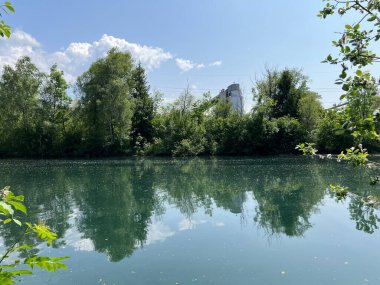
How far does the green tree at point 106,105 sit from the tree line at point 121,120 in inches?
4.8

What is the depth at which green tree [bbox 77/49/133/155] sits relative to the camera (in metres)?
44.5

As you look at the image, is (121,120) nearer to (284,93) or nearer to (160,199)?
(284,93)

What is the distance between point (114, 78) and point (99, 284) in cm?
4035

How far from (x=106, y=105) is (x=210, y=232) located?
1417 inches

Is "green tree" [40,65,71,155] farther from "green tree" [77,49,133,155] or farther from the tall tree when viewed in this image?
the tall tree

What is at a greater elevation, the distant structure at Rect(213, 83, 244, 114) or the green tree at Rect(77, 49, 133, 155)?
the distant structure at Rect(213, 83, 244, 114)

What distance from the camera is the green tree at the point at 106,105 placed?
1753 inches

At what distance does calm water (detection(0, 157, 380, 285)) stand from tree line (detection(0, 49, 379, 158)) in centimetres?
2097

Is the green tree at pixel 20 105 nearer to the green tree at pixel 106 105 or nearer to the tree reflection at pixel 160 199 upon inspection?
the green tree at pixel 106 105

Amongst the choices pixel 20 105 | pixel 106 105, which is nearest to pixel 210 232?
pixel 106 105

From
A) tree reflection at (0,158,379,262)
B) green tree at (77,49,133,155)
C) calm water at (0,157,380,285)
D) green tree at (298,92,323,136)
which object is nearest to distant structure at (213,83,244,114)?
green tree at (298,92,323,136)

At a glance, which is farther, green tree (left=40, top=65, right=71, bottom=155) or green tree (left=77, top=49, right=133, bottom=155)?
green tree (left=40, top=65, right=71, bottom=155)

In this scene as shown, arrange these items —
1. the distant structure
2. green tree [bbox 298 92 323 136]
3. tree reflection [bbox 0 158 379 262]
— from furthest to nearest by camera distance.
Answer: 1. the distant structure
2. green tree [bbox 298 92 323 136]
3. tree reflection [bbox 0 158 379 262]

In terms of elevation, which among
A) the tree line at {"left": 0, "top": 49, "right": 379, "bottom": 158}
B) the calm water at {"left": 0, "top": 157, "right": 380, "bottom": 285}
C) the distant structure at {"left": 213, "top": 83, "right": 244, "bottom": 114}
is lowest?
the calm water at {"left": 0, "top": 157, "right": 380, "bottom": 285}
